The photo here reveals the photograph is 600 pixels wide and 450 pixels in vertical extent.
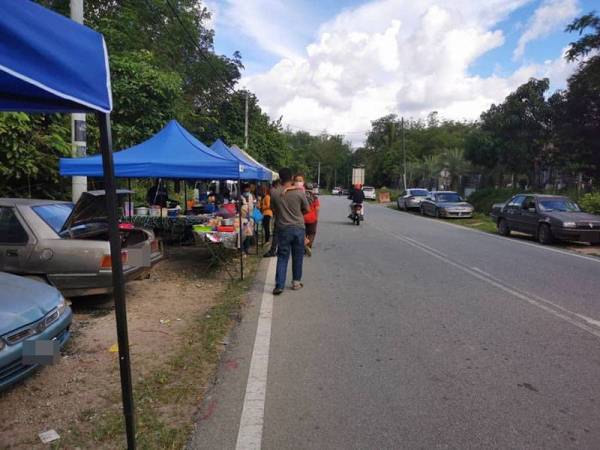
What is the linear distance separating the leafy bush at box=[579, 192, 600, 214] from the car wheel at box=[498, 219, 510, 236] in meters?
3.69

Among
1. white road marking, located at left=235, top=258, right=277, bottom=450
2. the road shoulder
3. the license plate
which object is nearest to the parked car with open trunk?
white road marking, located at left=235, top=258, right=277, bottom=450

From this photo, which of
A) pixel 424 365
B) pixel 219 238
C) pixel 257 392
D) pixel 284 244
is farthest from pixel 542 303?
pixel 219 238

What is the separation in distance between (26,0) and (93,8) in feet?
80.5

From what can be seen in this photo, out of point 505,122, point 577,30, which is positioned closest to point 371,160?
point 505,122

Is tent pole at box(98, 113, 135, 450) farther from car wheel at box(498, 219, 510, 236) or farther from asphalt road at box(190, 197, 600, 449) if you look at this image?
car wheel at box(498, 219, 510, 236)

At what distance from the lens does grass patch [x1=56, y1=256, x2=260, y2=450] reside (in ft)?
10.2

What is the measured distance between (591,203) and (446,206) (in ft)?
24.3

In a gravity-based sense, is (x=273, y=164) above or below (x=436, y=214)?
above

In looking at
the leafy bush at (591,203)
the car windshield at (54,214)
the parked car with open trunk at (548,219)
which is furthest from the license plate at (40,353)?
the leafy bush at (591,203)

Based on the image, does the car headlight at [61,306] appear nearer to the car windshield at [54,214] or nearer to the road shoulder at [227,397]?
the road shoulder at [227,397]

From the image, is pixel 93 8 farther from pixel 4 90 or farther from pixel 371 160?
pixel 371 160

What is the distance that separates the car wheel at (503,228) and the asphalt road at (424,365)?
8416mm

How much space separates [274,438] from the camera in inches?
Answer: 124

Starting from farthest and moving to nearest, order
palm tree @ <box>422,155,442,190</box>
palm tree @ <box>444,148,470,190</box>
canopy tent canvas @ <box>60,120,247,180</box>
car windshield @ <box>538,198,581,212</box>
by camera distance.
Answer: palm tree @ <box>422,155,442,190</box>, palm tree @ <box>444,148,470,190</box>, car windshield @ <box>538,198,581,212</box>, canopy tent canvas @ <box>60,120,247,180</box>
